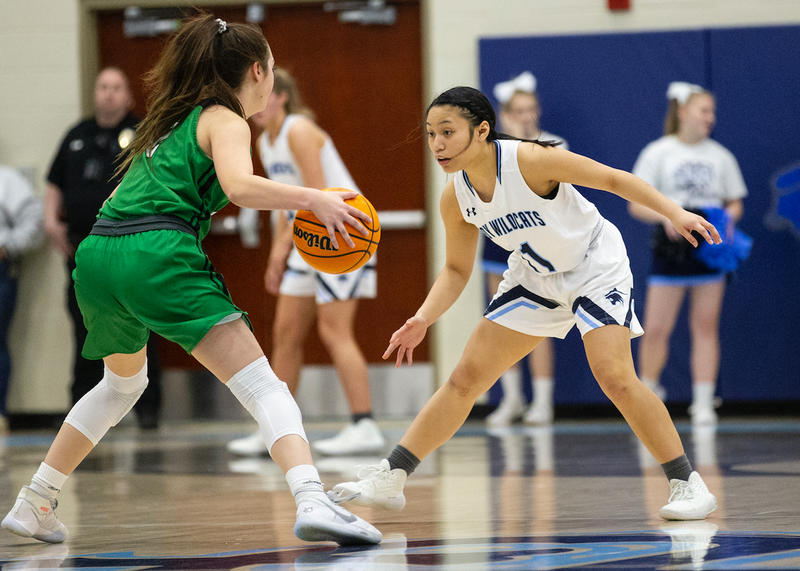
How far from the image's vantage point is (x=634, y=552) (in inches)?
102

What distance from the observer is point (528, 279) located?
132 inches

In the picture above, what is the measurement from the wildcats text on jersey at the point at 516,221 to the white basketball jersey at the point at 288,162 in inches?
80.4

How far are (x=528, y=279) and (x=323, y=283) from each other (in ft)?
6.49

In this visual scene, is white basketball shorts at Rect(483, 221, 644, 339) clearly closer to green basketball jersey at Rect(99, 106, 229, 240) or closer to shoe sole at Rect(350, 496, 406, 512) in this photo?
shoe sole at Rect(350, 496, 406, 512)

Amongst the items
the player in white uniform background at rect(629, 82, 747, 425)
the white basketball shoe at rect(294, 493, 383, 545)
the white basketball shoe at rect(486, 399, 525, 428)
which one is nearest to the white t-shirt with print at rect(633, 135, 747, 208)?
the player in white uniform background at rect(629, 82, 747, 425)

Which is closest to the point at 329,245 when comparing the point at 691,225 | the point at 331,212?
the point at 331,212

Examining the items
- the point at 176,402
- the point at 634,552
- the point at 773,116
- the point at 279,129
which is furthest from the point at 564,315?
the point at 176,402

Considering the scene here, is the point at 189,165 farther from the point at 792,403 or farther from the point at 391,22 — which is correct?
the point at 792,403

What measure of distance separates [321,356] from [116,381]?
442 cm

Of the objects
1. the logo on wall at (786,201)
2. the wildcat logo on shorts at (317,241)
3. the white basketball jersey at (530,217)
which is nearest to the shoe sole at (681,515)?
the white basketball jersey at (530,217)

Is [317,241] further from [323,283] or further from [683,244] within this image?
[683,244]

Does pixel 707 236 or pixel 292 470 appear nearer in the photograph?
pixel 292 470

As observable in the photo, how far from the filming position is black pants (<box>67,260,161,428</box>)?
6.82 meters

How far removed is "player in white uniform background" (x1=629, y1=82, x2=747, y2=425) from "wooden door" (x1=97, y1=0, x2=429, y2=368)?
5.49 ft
